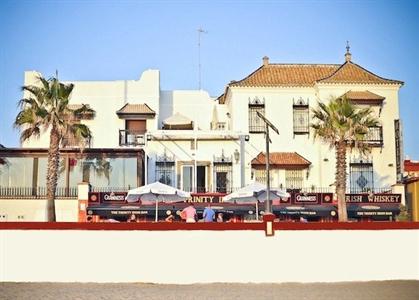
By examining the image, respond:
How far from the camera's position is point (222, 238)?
16.2 m

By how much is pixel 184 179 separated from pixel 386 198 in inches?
407

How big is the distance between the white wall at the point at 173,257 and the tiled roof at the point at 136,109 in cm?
2054

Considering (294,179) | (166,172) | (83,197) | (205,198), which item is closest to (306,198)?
(294,179)

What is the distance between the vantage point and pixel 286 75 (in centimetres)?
3600

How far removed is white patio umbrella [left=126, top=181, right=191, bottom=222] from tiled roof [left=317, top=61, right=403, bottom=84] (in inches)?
507

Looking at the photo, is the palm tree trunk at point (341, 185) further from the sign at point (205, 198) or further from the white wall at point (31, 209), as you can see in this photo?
the white wall at point (31, 209)

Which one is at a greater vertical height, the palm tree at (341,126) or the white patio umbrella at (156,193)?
the palm tree at (341,126)

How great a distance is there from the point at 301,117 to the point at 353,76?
376cm

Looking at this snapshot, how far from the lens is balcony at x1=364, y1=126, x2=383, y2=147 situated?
111 ft

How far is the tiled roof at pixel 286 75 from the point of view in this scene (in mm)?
34688

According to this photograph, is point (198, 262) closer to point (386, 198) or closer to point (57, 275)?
point (57, 275)

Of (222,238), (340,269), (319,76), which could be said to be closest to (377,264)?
(340,269)

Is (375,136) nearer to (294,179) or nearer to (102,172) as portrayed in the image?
(294,179)

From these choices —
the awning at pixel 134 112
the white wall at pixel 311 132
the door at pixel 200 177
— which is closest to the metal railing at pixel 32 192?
the door at pixel 200 177
